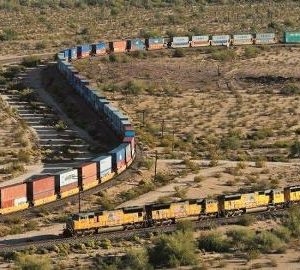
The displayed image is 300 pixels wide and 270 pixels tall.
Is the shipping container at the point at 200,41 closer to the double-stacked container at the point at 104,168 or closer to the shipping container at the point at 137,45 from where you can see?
the shipping container at the point at 137,45

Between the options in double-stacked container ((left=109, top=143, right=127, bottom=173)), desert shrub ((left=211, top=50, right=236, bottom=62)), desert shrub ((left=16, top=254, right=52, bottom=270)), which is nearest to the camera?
desert shrub ((left=16, top=254, right=52, bottom=270))

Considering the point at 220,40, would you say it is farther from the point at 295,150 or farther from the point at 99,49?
the point at 295,150

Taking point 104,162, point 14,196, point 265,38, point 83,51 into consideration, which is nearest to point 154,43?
point 83,51

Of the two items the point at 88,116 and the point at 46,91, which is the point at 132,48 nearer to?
the point at 46,91

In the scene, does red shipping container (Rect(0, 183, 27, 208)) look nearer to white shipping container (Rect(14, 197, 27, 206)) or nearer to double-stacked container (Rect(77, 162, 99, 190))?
white shipping container (Rect(14, 197, 27, 206))

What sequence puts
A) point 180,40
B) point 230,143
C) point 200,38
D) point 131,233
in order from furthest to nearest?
point 200,38 < point 180,40 < point 230,143 < point 131,233

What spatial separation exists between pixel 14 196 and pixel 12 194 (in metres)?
0.24

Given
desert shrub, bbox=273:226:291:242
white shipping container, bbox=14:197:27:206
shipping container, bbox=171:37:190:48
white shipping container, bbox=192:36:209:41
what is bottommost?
desert shrub, bbox=273:226:291:242

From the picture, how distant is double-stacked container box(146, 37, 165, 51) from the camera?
100312 mm

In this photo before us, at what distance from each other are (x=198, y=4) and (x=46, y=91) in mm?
82984

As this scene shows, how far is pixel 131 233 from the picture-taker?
3919cm

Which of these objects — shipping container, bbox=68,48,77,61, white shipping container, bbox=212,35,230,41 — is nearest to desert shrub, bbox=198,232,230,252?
shipping container, bbox=68,48,77,61

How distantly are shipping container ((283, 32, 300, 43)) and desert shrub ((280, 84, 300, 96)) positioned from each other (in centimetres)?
2921

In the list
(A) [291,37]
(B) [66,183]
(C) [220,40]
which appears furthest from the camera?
(A) [291,37]
